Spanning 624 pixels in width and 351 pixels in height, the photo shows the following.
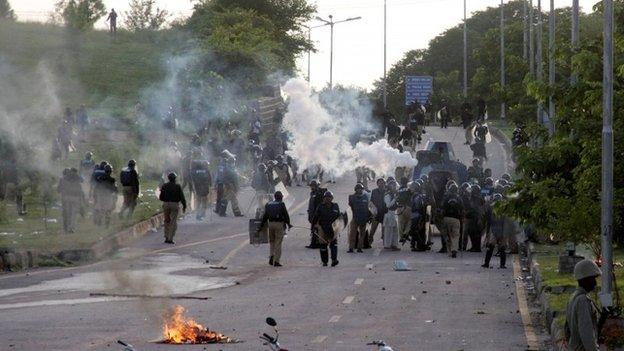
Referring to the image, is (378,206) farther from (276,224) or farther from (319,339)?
(319,339)

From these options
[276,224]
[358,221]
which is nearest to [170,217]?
[358,221]

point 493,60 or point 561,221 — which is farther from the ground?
point 493,60

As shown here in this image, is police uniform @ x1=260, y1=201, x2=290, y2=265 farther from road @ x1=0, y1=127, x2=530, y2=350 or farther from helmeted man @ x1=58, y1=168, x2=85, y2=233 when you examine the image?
helmeted man @ x1=58, y1=168, x2=85, y2=233

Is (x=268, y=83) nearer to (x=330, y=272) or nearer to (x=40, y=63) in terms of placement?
(x=40, y=63)

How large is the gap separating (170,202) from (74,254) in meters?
4.75

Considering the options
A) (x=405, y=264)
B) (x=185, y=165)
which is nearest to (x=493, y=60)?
(x=185, y=165)

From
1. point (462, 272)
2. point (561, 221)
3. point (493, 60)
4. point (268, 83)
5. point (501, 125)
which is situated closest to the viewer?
point (561, 221)

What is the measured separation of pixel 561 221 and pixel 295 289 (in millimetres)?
8052

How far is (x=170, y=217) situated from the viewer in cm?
3994

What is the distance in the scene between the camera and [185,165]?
47.6m

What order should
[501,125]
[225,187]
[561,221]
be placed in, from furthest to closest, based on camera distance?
[501,125]
[225,187]
[561,221]

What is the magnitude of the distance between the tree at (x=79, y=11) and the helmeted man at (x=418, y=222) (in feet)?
57.2

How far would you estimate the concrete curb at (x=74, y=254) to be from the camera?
33.8 m

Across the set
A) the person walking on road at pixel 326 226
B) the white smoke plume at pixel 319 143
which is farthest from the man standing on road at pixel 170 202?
the white smoke plume at pixel 319 143
